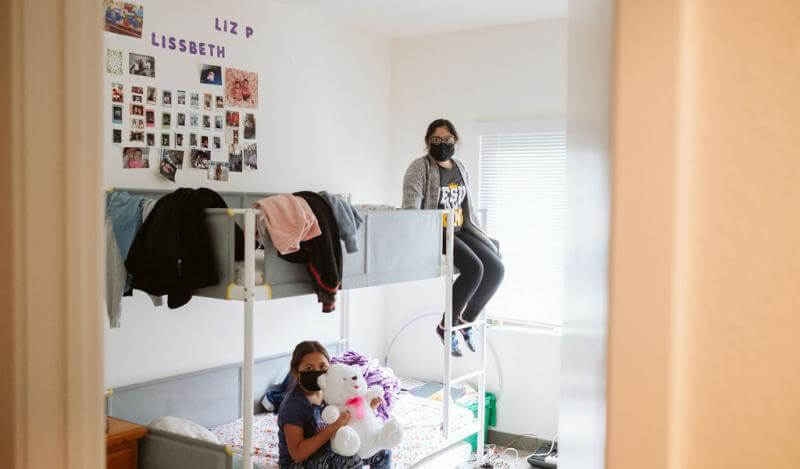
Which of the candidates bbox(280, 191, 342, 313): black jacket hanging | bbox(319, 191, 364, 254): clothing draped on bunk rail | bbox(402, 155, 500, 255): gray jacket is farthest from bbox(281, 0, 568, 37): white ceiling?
bbox(280, 191, 342, 313): black jacket hanging

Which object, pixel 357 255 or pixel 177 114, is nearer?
pixel 357 255


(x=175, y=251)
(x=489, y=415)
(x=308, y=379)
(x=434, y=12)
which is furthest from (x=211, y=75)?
(x=489, y=415)

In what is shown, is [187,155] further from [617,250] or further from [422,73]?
[617,250]

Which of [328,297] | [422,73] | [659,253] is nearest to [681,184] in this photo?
[659,253]

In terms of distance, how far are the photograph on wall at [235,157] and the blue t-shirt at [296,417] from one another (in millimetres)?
1332

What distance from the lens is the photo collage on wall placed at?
3348 millimetres

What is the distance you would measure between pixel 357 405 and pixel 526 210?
1.90 metres

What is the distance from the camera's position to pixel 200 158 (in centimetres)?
373

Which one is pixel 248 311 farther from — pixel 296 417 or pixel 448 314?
pixel 448 314

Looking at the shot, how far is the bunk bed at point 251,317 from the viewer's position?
2701mm

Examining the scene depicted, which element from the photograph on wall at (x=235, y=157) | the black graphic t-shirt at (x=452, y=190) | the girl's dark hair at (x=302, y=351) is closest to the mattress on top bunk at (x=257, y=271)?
the girl's dark hair at (x=302, y=351)

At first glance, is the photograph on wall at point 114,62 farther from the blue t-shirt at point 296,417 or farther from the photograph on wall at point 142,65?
the blue t-shirt at point 296,417

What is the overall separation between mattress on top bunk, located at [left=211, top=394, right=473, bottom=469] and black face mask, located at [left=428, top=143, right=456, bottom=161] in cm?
141

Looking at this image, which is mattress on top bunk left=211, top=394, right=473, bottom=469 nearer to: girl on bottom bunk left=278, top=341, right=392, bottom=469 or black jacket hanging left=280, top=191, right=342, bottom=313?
girl on bottom bunk left=278, top=341, right=392, bottom=469
